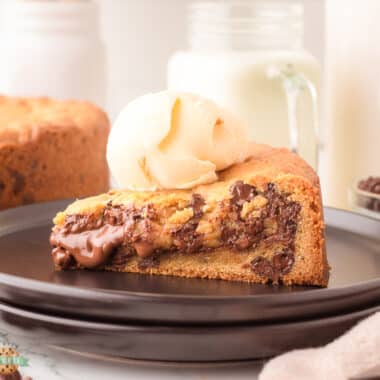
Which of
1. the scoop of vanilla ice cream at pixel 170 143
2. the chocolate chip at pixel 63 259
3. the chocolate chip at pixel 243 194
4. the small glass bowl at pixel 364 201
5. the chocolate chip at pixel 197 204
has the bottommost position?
the small glass bowl at pixel 364 201

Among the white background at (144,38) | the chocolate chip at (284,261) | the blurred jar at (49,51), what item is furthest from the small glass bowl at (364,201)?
Answer: the white background at (144,38)

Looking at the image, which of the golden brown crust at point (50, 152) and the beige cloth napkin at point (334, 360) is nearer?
the beige cloth napkin at point (334, 360)

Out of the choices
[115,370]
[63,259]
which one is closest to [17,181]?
[63,259]

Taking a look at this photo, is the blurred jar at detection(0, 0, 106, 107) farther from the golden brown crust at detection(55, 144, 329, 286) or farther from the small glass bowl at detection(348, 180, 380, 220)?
the golden brown crust at detection(55, 144, 329, 286)

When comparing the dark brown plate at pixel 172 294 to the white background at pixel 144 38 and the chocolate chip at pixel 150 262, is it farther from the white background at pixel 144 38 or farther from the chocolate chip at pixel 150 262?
the white background at pixel 144 38

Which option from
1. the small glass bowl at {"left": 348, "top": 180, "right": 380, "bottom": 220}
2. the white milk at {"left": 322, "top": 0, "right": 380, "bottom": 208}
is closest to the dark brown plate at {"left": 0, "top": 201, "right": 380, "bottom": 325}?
the small glass bowl at {"left": 348, "top": 180, "right": 380, "bottom": 220}

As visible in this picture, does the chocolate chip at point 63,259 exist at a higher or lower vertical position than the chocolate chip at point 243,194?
lower

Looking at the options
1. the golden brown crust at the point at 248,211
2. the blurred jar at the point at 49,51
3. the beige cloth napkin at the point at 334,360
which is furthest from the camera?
the blurred jar at the point at 49,51
